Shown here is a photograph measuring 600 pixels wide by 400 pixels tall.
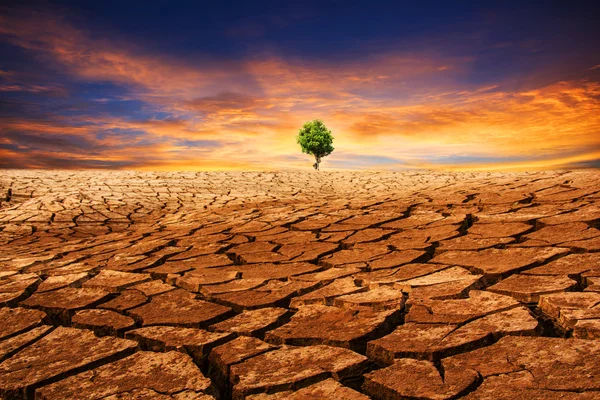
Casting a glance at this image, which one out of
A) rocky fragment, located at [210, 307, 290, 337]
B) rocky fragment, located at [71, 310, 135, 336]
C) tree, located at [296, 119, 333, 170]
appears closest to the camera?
rocky fragment, located at [210, 307, 290, 337]

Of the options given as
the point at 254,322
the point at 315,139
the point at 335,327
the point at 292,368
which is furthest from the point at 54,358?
the point at 315,139

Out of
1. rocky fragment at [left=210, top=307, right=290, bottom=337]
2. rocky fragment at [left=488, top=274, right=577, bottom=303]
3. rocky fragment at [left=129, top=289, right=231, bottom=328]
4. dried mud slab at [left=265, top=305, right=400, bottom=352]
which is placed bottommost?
rocky fragment at [left=129, top=289, right=231, bottom=328]

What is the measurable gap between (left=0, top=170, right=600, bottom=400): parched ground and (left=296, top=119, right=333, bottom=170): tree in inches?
1003

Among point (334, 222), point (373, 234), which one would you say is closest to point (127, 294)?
point (373, 234)

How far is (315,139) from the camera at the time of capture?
30.2 meters

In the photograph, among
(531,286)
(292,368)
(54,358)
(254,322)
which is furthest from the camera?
(531,286)

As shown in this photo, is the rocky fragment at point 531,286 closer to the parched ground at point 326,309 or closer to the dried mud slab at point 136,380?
the parched ground at point 326,309

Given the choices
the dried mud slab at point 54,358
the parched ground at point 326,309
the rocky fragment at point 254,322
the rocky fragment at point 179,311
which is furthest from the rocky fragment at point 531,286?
the dried mud slab at point 54,358

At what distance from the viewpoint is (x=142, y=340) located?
2.02m

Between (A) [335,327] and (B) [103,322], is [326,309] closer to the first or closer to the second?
(A) [335,327]

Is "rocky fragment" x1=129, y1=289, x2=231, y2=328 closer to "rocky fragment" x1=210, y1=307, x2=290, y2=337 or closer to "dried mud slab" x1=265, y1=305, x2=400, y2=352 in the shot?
"rocky fragment" x1=210, y1=307, x2=290, y2=337

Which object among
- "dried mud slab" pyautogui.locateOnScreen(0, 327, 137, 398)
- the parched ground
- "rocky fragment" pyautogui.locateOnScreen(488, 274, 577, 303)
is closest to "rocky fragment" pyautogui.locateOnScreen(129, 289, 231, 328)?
the parched ground

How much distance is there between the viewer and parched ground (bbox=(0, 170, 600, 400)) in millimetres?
1550

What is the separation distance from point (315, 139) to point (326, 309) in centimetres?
2833
